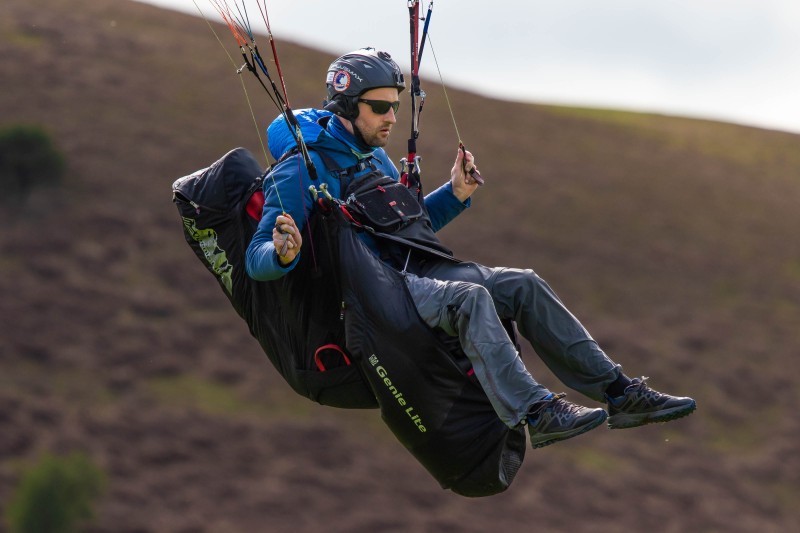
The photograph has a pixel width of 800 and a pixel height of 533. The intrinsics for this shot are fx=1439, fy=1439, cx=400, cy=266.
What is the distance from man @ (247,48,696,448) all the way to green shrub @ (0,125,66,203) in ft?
116

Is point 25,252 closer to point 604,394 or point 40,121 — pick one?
point 40,121

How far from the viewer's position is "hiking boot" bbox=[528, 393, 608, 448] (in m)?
6.53

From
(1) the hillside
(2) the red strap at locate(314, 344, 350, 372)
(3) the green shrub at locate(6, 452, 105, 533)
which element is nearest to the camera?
(2) the red strap at locate(314, 344, 350, 372)

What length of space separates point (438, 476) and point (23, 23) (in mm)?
42965

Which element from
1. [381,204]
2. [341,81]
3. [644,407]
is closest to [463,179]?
[381,204]

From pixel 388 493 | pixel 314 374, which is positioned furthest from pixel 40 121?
pixel 314 374

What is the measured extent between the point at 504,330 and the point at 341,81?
164cm

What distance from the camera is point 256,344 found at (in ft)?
124

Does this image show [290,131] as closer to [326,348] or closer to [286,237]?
[286,237]

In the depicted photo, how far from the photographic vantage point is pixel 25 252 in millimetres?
38781

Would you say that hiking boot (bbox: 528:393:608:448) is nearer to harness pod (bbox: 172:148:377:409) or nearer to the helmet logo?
harness pod (bbox: 172:148:377:409)

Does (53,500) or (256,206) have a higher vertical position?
(256,206)

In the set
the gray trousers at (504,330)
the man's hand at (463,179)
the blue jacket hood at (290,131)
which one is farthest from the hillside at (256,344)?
the gray trousers at (504,330)

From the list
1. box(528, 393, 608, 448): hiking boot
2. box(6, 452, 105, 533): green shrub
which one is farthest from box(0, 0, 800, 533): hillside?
box(528, 393, 608, 448): hiking boot
